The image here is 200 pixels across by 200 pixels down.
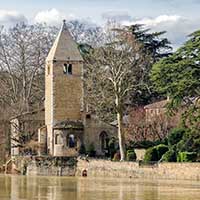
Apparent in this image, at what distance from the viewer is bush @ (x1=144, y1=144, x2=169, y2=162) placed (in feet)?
212

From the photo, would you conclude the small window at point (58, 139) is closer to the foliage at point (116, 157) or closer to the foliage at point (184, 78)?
the foliage at point (116, 157)

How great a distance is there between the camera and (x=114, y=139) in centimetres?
7675

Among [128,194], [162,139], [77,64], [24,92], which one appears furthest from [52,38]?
[128,194]

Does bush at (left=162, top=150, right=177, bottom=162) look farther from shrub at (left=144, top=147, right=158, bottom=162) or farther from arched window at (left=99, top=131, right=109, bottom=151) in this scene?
arched window at (left=99, top=131, right=109, bottom=151)

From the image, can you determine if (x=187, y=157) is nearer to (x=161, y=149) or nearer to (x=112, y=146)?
(x=161, y=149)

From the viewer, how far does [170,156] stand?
205 feet

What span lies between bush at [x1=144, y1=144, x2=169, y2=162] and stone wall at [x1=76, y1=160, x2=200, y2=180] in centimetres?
165

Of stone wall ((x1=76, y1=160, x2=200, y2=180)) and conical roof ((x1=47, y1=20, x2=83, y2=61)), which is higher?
conical roof ((x1=47, y1=20, x2=83, y2=61))

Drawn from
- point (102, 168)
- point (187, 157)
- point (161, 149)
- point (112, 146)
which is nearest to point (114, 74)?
point (161, 149)

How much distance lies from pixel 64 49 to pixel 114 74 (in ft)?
32.3

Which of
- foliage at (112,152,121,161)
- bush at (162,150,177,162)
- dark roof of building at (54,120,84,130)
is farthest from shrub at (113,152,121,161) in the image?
bush at (162,150,177,162)

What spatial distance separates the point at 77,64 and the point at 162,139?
10139 millimetres

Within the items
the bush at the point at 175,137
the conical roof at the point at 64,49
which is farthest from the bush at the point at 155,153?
the conical roof at the point at 64,49

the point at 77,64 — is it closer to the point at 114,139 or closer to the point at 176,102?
the point at 114,139
